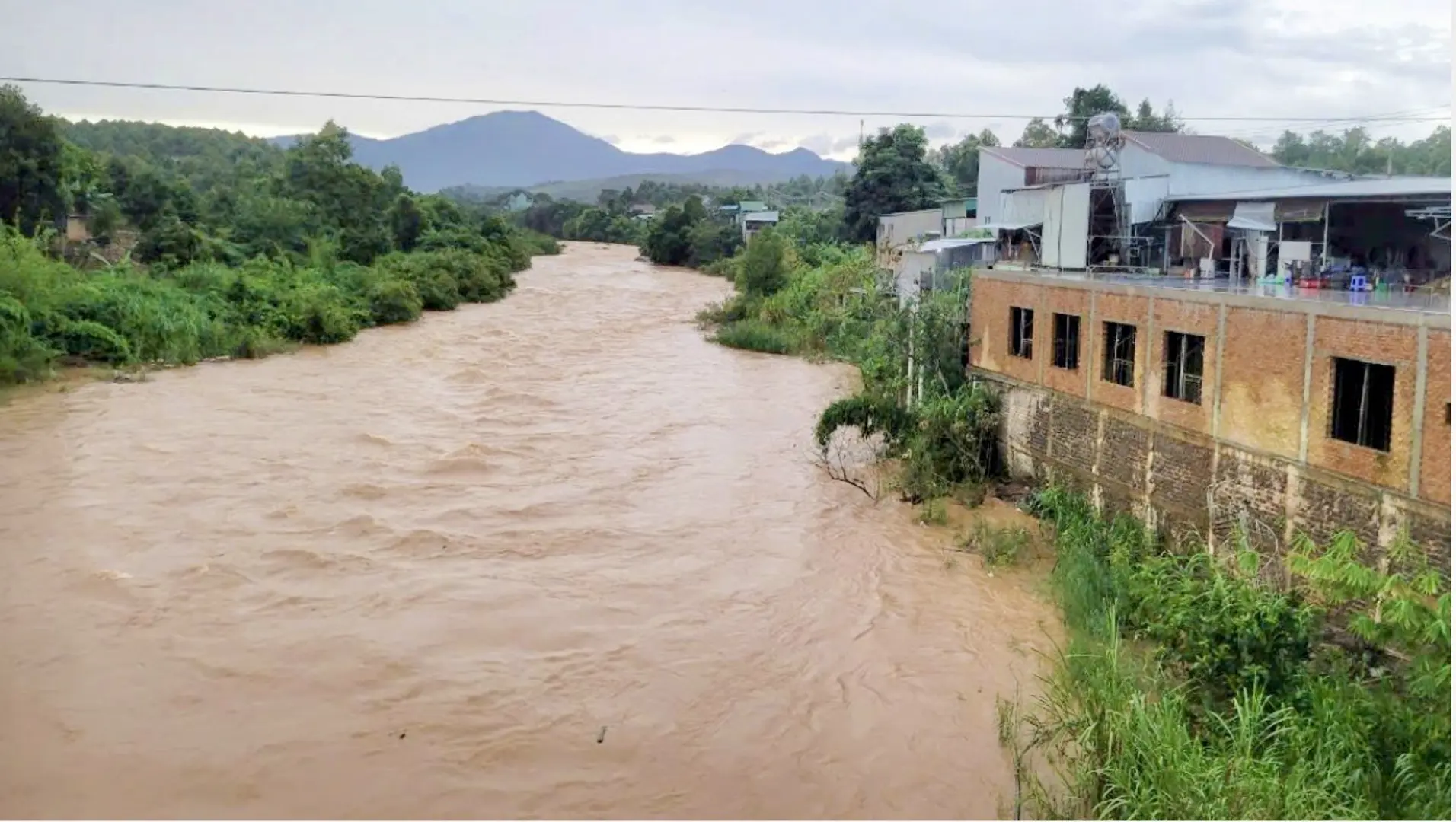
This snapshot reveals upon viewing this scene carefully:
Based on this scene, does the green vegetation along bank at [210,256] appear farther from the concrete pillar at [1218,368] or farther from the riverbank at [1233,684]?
the concrete pillar at [1218,368]

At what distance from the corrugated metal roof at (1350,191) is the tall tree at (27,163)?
81.6 feet

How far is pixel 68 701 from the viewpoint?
8383 mm

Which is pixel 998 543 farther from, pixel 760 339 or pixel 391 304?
pixel 391 304

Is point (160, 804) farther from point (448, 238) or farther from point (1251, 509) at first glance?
point (448, 238)

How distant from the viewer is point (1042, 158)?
2841 cm

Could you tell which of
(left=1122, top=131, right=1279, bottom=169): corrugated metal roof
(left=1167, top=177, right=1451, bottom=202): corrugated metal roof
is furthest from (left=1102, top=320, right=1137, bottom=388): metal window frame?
(left=1122, top=131, right=1279, bottom=169): corrugated metal roof

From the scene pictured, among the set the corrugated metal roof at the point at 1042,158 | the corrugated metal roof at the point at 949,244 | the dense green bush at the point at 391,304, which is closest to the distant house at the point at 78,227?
the dense green bush at the point at 391,304

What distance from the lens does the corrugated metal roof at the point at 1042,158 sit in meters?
27.6

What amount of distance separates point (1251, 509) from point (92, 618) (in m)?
10.2

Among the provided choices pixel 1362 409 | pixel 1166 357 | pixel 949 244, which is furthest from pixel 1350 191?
pixel 949 244

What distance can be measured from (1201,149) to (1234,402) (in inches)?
434

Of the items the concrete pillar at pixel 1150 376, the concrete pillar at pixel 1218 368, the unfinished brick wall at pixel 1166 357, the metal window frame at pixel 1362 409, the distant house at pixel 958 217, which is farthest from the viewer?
the distant house at pixel 958 217

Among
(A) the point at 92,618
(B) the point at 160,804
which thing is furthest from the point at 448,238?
(B) the point at 160,804

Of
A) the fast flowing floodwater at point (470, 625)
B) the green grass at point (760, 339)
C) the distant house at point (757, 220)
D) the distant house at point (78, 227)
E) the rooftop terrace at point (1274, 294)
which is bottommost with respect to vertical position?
the fast flowing floodwater at point (470, 625)
